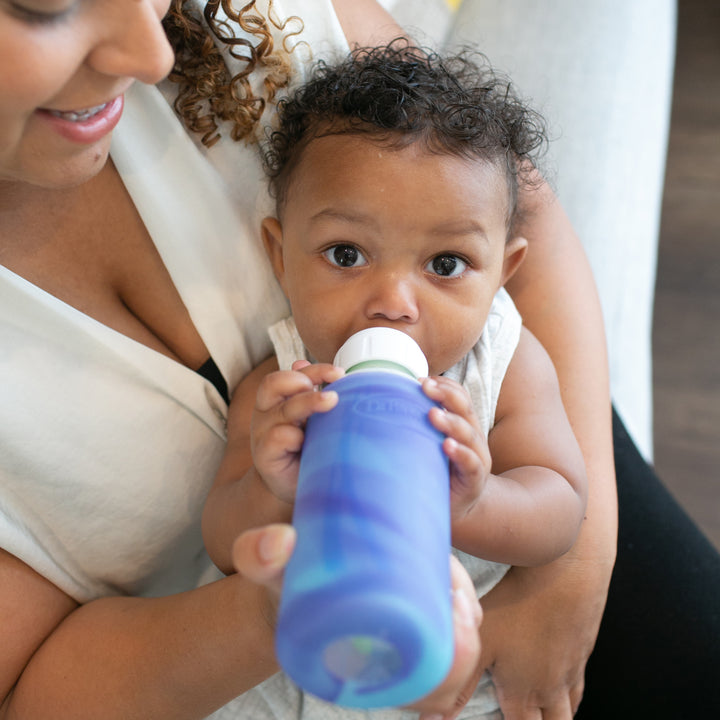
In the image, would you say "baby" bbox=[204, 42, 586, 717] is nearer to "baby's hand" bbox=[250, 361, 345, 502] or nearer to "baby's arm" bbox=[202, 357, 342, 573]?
"baby's arm" bbox=[202, 357, 342, 573]

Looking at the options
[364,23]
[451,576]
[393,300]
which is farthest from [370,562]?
[364,23]

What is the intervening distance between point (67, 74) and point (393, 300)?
0.45m

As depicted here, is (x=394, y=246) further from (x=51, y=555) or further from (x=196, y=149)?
(x=51, y=555)

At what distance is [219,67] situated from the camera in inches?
44.1

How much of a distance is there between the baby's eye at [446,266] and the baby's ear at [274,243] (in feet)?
0.81

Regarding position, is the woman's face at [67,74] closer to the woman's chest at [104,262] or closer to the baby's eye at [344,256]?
the woman's chest at [104,262]

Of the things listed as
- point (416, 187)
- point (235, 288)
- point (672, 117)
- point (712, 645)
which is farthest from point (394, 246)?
point (672, 117)

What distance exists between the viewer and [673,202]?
2.82 m

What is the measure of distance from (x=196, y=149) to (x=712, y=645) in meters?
1.11

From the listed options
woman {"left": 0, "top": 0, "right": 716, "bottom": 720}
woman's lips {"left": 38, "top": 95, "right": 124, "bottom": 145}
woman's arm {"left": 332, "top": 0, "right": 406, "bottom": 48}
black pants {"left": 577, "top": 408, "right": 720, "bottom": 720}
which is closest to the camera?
woman's lips {"left": 38, "top": 95, "right": 124, "bottom": 145}

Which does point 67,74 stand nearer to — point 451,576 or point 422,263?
point 422,263

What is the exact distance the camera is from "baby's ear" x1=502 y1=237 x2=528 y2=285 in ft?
3.78

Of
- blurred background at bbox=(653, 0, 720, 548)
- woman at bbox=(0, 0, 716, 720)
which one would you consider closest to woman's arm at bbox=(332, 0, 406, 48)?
woman at bbox=(0, 0, 716, 720)

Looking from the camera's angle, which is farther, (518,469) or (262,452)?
(518,469)
